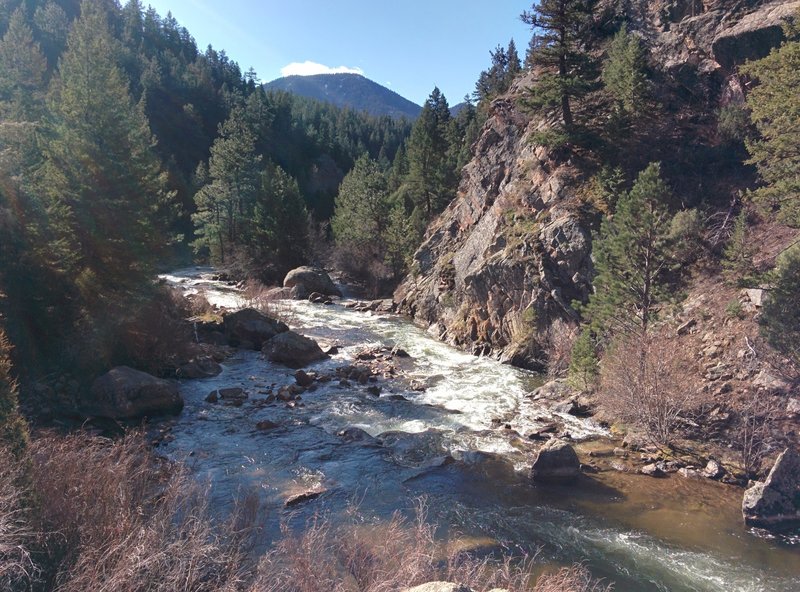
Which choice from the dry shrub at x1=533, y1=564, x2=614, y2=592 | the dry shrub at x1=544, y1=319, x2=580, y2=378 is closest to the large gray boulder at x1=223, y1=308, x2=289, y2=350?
the dry shrub at x1=544, y1=319, x2=580, y2=378

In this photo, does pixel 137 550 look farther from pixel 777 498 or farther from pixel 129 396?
pixel 777 498

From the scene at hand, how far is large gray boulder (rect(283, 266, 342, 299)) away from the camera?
4072 cm

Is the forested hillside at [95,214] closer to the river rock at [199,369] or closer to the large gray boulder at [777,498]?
the river rock at [199,369]

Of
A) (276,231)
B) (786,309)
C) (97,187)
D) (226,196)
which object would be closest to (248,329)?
(97,187)

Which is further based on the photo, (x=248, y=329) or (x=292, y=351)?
(x=248, y=329)

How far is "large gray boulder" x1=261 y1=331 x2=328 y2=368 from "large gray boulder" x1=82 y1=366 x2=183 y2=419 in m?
6.73

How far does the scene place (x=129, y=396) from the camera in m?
15.9

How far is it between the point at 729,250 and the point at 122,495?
17908 millimetres

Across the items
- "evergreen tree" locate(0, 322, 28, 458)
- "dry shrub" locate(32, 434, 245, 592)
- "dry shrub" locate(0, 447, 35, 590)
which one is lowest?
"dry shrub" locate(32, 434, 245, 592)

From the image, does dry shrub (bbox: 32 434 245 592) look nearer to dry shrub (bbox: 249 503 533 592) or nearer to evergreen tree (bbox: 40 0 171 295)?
dry shrub (bbox: 249 503 533 592)

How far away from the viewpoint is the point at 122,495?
739cm

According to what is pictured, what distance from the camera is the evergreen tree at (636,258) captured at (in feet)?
50.1

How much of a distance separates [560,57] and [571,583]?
25650mm

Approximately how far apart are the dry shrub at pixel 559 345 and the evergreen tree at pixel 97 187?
17698 mm
